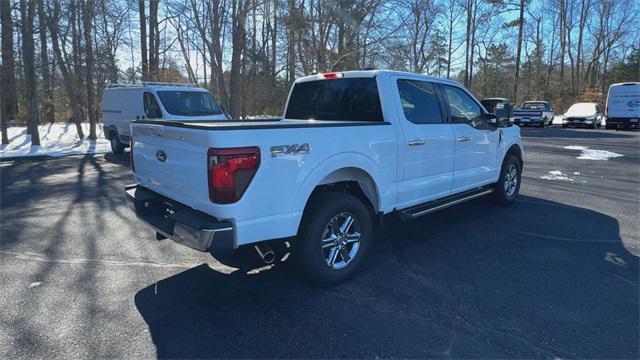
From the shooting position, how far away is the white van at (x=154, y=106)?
11750 millimetres

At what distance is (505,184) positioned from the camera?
661 centimetres

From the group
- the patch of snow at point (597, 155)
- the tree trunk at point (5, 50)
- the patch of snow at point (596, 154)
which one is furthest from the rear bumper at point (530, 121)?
the tree trunk at point (5, 50)

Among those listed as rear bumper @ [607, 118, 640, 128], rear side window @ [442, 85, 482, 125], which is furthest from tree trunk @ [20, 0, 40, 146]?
rear bumper @ [607, 118, 640, 128]

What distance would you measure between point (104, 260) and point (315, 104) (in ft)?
9.69

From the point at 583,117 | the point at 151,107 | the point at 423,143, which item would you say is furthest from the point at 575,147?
the point at 151,107

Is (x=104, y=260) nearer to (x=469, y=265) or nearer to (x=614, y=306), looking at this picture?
(x=469, y=265)

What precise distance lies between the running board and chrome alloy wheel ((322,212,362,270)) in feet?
2.24

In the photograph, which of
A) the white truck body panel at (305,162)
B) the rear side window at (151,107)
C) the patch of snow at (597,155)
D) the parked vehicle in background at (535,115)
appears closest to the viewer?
the white truck body panel at (305,162)

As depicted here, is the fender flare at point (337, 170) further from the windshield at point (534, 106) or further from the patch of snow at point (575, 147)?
the windshield at point (534, 106)

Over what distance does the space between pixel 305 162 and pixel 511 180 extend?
4.65m

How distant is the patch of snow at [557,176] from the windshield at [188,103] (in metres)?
8.99

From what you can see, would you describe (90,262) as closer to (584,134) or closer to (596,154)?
(596,154)

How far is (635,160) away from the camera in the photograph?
1197 cm

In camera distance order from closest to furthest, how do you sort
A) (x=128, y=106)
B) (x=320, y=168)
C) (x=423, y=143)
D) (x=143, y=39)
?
(x=320, y=168) → (x=423, y=143) → (x=128, y=106) → (x=143, y=39)
